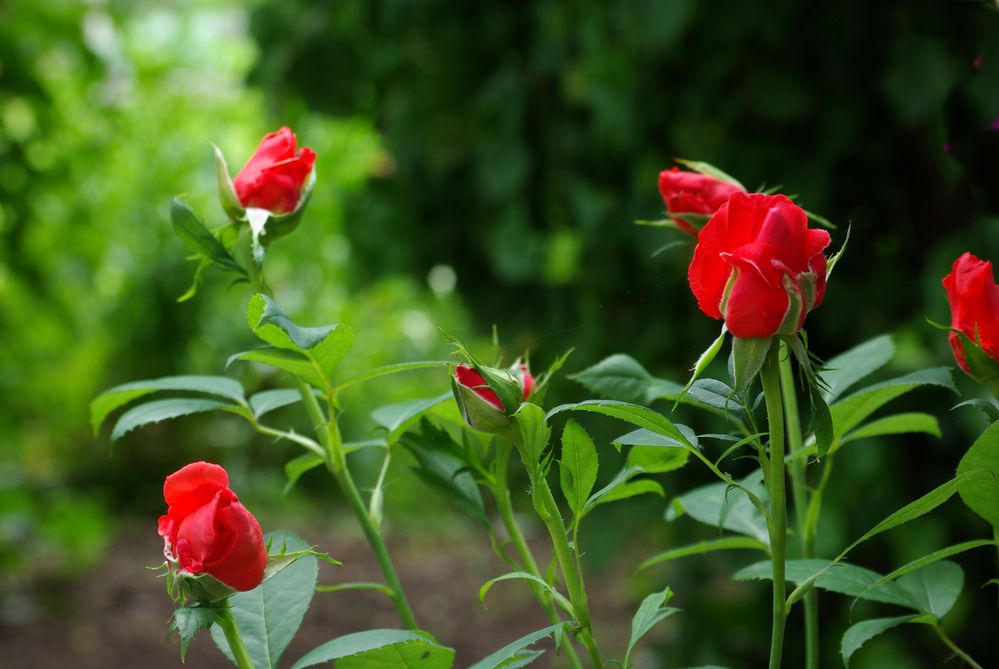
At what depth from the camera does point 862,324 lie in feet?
4.15

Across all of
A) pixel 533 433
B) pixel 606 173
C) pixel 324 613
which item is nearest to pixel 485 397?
pixel 533 433

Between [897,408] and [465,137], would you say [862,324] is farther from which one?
[465,137]

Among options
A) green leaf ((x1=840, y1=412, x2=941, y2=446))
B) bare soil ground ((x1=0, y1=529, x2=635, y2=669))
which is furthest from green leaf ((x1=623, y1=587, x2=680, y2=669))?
bare soil ground ((x1=0, y1=529, x2=635, y2=669))

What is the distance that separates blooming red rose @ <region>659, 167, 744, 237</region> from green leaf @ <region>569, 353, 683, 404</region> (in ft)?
0.19

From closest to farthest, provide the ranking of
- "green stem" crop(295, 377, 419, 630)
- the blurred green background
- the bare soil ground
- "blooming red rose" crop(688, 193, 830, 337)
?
"blooming red rose" crop(688, 193, 830, 337) < "green stem" crop(295, 377, 419, 630) < the blurred green background < the bare soil ground

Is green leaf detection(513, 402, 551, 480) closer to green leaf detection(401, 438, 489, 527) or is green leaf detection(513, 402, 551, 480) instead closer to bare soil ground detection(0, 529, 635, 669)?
green leaf detection(401, 438, 489, 527)

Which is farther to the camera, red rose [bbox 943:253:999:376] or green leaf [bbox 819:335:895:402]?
green leaf [bbox 819:335:895:402]

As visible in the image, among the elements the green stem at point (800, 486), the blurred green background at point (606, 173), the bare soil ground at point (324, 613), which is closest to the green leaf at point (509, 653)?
the green stem at point (800, 486)

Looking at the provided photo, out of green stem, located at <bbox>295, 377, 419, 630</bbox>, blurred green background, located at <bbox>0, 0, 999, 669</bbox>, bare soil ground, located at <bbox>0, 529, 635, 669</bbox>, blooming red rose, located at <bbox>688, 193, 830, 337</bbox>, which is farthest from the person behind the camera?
bare soil ground, located at <bbox>0, 529, 635, 669</bbox>

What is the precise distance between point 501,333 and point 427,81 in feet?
1.16

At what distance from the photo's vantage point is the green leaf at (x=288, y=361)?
1.07 feet

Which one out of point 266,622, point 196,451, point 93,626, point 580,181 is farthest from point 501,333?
point 196,451

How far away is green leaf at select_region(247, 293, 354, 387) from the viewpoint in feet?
1.00

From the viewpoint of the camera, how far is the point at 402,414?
39cm
